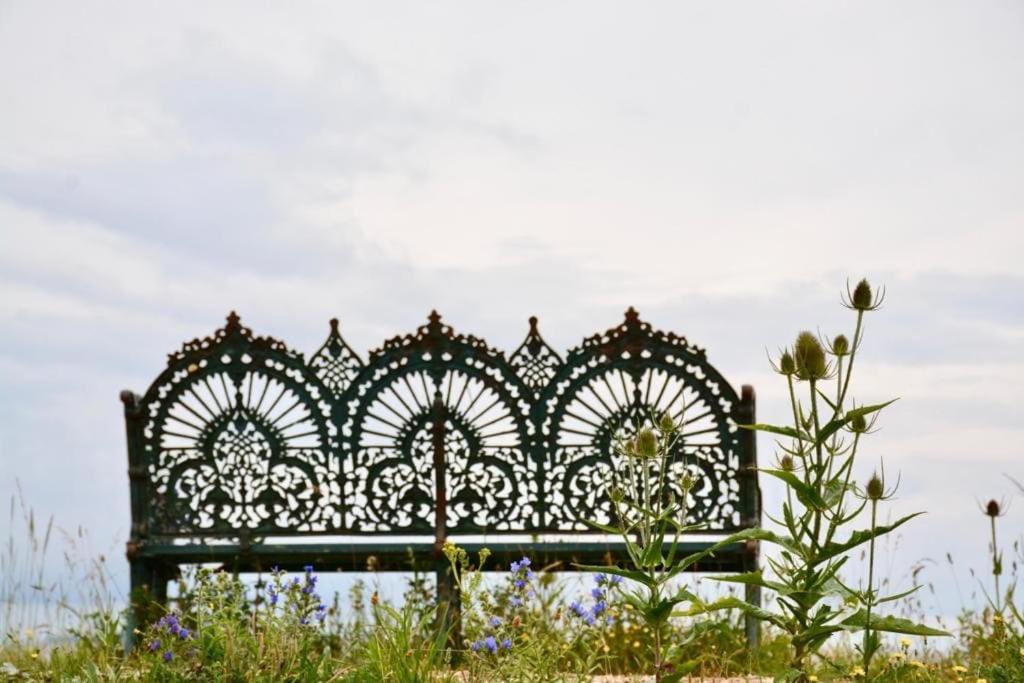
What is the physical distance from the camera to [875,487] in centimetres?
439

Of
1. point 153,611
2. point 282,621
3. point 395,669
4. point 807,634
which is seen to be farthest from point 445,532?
point 807,634

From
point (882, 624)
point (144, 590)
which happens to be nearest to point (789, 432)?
point (882, 624)

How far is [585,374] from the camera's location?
8.41 m

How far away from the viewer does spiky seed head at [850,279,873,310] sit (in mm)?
4191

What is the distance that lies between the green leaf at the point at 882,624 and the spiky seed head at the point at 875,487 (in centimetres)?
43

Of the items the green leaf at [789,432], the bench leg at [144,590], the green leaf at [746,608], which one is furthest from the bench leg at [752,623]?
the bench leg at [144,590]

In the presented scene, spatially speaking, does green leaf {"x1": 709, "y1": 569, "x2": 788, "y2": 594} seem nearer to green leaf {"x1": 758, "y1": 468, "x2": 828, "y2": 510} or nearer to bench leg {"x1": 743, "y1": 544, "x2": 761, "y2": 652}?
green leaf {"x1": 758, "y1": 468, "x2": 828, "y2": 510}

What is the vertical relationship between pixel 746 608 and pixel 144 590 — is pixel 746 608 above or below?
below

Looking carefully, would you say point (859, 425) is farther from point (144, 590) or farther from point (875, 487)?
point (144, 590)

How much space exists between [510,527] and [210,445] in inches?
90.2

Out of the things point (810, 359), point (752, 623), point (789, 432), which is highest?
point (810, 359)

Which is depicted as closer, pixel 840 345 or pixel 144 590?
pixel 840 345

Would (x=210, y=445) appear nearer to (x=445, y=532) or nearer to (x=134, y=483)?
(x=134, y=483)

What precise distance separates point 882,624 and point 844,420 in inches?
33.7
